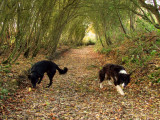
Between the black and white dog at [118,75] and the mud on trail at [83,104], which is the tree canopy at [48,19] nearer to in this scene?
the black and white dog at [118,75]

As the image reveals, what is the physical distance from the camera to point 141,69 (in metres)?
7.19

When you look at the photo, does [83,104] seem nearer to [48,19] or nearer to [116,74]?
[116,74]

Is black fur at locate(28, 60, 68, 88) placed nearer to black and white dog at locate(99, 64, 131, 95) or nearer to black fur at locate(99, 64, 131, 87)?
black fur at locate(99, 64, 131, 87)

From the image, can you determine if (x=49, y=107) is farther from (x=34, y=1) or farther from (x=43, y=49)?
(x=43, y=49)

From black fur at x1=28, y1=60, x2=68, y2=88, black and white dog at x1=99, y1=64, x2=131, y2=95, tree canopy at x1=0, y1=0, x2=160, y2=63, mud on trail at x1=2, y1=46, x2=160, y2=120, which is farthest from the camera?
tree canopy at x1=0, y1=0, x2=160, y2=63

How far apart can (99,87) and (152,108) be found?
2587 millimetres

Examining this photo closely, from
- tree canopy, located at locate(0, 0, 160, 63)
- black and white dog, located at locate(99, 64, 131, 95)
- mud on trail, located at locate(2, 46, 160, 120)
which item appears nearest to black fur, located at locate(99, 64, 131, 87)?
black and white dog, located at locate(99, 64, 131, 95)

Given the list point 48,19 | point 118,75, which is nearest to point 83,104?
point 118,75

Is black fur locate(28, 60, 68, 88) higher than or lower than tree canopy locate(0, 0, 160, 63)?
lower

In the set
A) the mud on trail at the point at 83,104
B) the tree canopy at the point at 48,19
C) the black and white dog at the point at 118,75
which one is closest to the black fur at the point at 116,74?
the black and white dog at the point at 118,75

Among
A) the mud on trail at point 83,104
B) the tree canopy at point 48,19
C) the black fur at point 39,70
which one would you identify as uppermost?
the tree canopy at point 48,19

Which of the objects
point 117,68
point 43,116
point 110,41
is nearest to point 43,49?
point 110,41

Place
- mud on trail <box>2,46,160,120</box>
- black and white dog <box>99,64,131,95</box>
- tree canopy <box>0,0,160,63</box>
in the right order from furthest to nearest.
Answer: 1. tree canopy <box>0,0,160,63</box>
2. black and white dog <box>99,64,131,95</box>
3. mud on trail <box>2,46,160,120</box>

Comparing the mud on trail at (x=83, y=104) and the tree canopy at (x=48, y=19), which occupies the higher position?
the tree canopy at (x=48, y=19)
